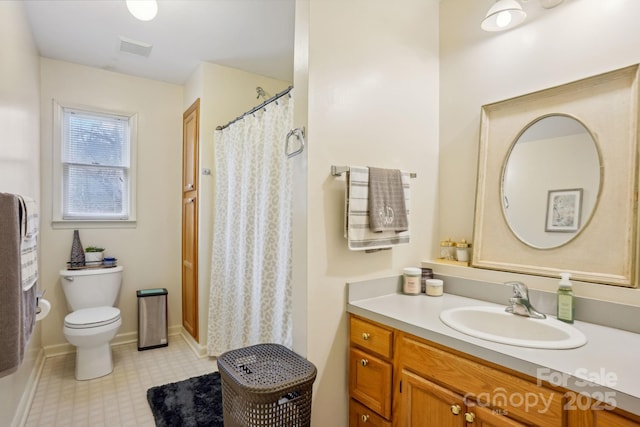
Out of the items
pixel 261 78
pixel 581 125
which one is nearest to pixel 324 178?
pixel 581 125

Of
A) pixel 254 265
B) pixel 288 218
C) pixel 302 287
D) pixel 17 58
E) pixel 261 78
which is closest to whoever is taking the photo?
pixel 302 287

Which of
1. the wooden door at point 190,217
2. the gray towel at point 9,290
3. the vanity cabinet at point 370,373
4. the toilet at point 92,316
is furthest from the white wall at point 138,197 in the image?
the vanity cabinet at point 370,373

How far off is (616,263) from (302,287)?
1.27 meters

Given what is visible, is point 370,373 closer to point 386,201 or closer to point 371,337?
point 371,337

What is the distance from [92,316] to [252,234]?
4.57 ft

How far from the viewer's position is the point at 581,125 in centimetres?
142

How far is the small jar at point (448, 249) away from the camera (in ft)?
6.28

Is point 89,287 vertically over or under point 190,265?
under

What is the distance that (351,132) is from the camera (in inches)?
64.6

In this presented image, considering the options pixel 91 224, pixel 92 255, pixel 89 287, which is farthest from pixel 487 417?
pixel 91 224

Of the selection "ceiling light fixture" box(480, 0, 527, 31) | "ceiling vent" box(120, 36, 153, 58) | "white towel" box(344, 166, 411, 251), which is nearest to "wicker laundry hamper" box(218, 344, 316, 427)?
"white towel" box(344, 166, 411, 251)

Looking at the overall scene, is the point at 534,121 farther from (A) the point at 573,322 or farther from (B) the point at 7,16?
(B) the point at 7,16

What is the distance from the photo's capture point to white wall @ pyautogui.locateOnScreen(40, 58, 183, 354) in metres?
2.82

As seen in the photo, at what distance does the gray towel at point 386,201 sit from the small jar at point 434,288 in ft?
1.05
